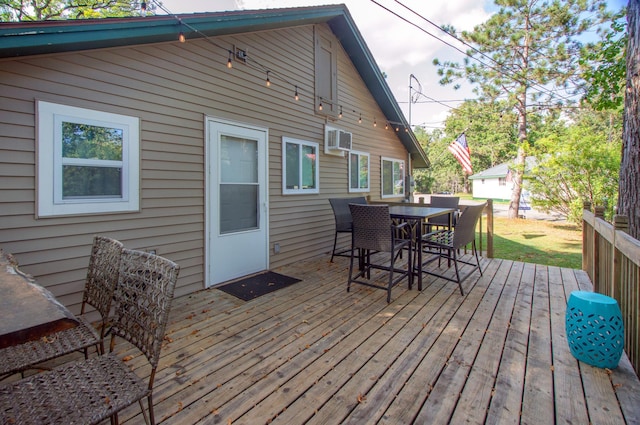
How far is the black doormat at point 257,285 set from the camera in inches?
148

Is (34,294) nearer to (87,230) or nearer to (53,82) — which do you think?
(87,230)

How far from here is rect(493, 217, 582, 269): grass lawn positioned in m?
6.23

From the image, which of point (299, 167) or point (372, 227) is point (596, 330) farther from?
point (299, 167)

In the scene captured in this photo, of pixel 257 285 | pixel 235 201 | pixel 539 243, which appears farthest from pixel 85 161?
pixel 539 243

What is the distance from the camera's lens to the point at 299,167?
539 cm

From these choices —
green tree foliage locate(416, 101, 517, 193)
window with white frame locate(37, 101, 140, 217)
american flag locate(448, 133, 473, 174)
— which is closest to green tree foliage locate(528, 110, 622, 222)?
american flag locate(448, 133, 473, 174)

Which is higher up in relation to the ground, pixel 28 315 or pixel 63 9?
pixel 63 9

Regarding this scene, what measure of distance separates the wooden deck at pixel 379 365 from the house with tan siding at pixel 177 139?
40.3 inches

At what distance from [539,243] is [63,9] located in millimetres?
15283

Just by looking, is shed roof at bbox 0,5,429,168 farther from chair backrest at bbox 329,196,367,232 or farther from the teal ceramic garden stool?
the teal ceramic garden stool

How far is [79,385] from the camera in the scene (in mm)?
1312

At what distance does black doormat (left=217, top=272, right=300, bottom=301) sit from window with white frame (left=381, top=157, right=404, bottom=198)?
441 centimetres

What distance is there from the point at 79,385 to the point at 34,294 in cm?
49

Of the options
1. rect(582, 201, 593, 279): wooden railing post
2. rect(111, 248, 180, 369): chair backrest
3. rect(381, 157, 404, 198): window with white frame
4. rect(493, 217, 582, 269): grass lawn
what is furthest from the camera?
rect(381, 157, 404, 198): window with white frame
